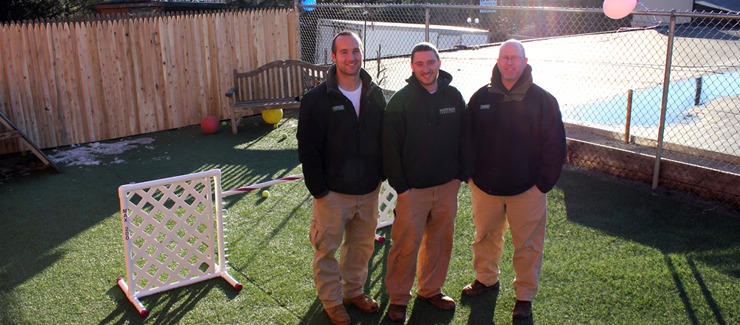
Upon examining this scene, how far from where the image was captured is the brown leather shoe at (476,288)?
16.2 feet

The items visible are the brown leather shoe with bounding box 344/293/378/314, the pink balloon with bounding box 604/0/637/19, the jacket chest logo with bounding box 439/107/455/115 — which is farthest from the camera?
the pink balloon with bounding box 604/0/637/19

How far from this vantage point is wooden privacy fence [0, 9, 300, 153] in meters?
9.82

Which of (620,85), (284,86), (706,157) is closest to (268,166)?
(284,86)

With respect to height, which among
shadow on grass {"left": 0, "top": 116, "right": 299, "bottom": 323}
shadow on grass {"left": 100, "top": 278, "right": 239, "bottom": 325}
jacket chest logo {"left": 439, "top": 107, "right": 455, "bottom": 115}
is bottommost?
shadow on grass {"left": 0, "top": 116, "right": 299, "bottom": 323}

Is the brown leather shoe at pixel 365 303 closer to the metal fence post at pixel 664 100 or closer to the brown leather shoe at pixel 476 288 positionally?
the brown leather shoe at pixel 476 288

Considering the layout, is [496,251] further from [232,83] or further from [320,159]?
[232,83]

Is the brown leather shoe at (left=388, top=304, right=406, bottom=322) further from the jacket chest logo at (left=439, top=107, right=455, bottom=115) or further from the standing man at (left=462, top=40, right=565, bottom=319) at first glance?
the jacket chest logo at (left=439, top=107, right=455, bottom=115)

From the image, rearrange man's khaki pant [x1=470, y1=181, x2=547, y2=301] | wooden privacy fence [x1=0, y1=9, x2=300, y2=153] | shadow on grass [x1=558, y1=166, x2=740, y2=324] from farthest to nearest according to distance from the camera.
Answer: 1. wooden privacy fence [x1=0, y1=9, x2=300, y2=153]
2. shadow on grass [x1=558, y1=166, x2=740, y2=324]
3. man's khaki pant [x1=470, y1=181, x2=547, y2=301]

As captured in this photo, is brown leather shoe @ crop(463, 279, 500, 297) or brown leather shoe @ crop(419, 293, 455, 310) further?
brown leather shoe @ crop(463, 279, 500, 297)

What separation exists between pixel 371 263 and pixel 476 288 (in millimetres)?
1076

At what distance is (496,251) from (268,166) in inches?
190

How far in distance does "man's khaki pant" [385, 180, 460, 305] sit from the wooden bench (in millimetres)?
6857

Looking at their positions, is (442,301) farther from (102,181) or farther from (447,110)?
(102,181)

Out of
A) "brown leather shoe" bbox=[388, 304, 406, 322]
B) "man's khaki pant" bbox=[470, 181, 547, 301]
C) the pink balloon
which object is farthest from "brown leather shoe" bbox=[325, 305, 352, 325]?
the pink balloon
